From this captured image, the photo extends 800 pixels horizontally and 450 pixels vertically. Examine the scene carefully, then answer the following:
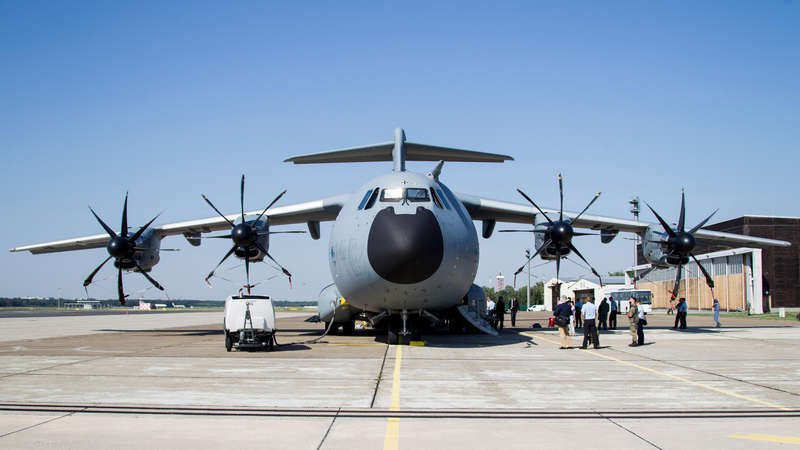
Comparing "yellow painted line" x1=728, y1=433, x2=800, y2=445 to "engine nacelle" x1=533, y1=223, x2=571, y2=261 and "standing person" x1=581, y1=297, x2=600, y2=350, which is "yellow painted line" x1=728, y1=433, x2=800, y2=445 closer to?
"standing person" x1=581, y1=297, x2=600, y2=350

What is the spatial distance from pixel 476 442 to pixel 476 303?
1520 cm

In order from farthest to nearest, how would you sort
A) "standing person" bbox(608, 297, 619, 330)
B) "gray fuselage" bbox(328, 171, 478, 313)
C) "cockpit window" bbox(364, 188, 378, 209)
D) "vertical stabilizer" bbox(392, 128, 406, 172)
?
"standing person" bbox(608, 297, 619, 330), "vertical stabilizer" bbox(392, 128, 406, 172), "cockpit window" bbox(364, 188, 378, 209), "gray fuselage" bbox(328, 171, 478, 313)

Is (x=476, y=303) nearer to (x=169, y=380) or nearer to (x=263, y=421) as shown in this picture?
(x=169, y=380)

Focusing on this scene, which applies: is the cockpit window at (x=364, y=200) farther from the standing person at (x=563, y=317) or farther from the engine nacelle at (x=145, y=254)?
the engine nacelle at (x=145, y=254)

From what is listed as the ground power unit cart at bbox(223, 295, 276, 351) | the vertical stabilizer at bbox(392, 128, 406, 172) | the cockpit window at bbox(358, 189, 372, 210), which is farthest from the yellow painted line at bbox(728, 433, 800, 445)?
the vertical stabilizer at bbox(392, 128, 406, 172)

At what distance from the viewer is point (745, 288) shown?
58.7 metres

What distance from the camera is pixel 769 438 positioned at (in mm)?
6074

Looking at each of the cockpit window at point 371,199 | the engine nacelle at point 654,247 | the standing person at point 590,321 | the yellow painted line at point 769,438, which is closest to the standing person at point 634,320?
the standing person at point 590,321

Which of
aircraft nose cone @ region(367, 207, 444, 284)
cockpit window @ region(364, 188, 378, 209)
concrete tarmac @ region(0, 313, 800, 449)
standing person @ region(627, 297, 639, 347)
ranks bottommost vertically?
concrete tarmac @ region(0, 313, 800, 449)

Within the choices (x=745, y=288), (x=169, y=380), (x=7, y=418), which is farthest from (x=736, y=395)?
(x=745, y=288)

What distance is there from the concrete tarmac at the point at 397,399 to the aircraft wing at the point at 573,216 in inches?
316

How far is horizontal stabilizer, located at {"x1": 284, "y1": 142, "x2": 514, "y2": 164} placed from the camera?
2164 cm

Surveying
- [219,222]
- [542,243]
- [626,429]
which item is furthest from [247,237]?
[626,429]

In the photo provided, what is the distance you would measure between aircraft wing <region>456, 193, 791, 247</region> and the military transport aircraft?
4cm
